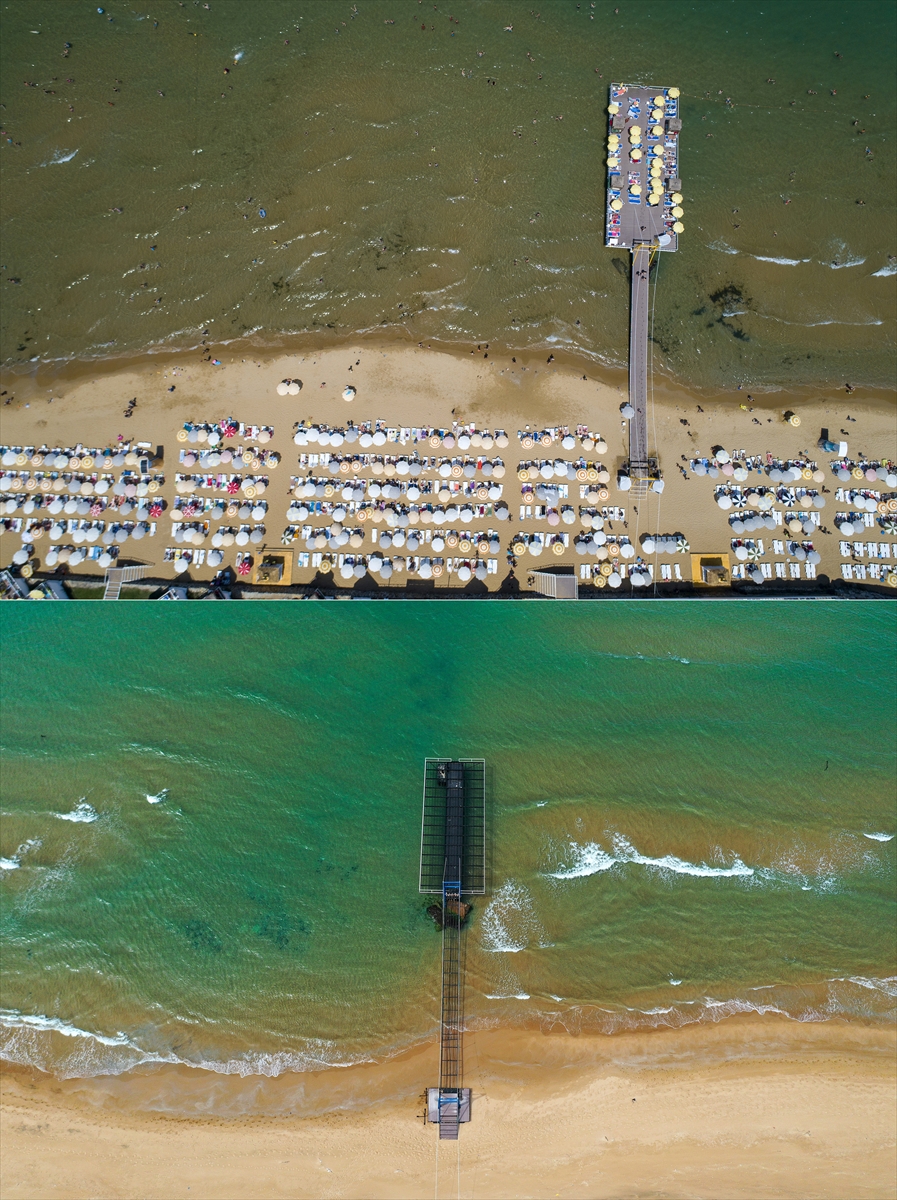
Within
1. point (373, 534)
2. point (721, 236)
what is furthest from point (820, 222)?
point (373, 534)

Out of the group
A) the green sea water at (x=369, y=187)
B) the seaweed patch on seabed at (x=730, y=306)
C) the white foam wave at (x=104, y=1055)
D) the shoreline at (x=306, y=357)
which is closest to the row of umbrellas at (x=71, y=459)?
the shoreline at (x=306, y=357)

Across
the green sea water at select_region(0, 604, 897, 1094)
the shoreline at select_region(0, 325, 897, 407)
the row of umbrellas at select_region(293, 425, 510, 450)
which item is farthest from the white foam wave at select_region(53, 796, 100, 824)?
the shoreline at select_region(0, 325, 897, 407)

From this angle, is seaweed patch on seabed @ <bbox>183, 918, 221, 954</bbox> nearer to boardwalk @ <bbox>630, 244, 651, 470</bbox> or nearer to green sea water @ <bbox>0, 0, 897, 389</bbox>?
green sea water @ <bbox>0, 0, 897, 389</bbox>

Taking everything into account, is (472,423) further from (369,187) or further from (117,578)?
(117,578)

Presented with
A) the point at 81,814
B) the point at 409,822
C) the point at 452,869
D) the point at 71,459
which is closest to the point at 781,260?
the point at 409,822

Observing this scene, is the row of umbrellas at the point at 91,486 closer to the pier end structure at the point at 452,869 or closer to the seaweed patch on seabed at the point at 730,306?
the pier end structure at the point at 452,869
